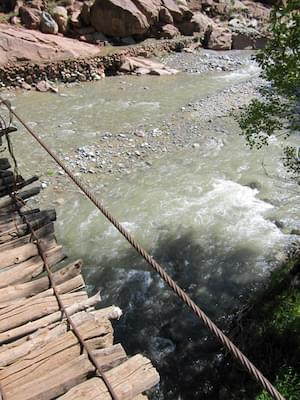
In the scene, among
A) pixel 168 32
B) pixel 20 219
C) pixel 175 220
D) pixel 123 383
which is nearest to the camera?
pixel 123 383

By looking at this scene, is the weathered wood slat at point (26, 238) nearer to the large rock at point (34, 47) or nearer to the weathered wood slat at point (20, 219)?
the weathered wood slat at point (20, 219)

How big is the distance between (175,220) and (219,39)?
52.6 feet

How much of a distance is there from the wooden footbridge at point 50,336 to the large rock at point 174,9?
830 inches

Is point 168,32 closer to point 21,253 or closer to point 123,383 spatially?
point 21,253

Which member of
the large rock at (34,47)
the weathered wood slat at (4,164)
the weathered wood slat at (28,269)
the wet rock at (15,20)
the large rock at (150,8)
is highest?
the weathered wood slat at (28,269)

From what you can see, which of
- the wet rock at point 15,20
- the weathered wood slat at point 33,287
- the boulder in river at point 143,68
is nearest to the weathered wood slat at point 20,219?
the weathered wood slat at point 33,287

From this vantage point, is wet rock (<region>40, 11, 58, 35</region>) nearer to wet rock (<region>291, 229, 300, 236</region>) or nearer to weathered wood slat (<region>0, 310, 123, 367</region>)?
wet rock (<region>291, 229, 300, 236</region>)

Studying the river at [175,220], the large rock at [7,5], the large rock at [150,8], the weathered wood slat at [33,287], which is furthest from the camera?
the large rock at [150,8]

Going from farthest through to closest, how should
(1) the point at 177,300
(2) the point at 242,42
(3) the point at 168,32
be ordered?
1. (2) the point at 242,42
2. (3) the point at 168,32
3. (1) the point at 177,300

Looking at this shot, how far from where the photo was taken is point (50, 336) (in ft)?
10.8

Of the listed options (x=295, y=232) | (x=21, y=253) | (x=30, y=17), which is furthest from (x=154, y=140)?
(x=30, y=17)

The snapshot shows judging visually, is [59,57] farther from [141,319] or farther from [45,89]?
[141,319]

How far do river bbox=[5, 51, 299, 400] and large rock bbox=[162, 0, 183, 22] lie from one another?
10052mm

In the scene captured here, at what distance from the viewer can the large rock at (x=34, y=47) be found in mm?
16938
